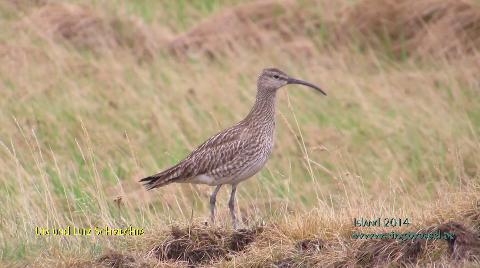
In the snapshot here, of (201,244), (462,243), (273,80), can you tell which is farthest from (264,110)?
(462,243)

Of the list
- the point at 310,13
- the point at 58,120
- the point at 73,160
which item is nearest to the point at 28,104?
the point at 58,120

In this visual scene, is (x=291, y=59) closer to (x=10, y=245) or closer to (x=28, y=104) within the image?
(x=28, y=104)

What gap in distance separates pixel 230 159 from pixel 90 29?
8.33 m

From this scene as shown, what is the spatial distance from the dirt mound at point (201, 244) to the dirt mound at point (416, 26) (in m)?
8.70

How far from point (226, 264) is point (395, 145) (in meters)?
6.29

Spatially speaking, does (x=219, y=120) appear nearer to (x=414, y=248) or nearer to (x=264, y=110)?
(x=264, y=110)

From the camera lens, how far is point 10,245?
8.75 m

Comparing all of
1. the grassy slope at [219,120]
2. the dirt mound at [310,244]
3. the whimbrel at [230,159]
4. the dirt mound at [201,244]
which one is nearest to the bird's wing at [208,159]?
the whimbrel at [230,159]

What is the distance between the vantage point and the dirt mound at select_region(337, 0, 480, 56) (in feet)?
55.6

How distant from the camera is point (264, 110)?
33.9 feet

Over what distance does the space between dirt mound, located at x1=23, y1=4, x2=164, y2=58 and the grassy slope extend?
244 millimetres

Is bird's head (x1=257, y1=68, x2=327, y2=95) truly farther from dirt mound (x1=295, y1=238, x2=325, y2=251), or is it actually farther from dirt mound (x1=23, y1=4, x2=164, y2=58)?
dirt mound (x1=23, y1=4, x2=164, y2=58)

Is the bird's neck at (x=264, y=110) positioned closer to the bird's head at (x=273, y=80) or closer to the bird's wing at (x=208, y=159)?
the bird's head at (x=273, y=80)

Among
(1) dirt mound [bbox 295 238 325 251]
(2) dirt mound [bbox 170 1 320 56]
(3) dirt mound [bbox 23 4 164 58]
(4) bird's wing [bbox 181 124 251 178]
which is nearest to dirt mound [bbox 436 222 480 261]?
(1) dirt mound [bbox 295 238 325 251]
